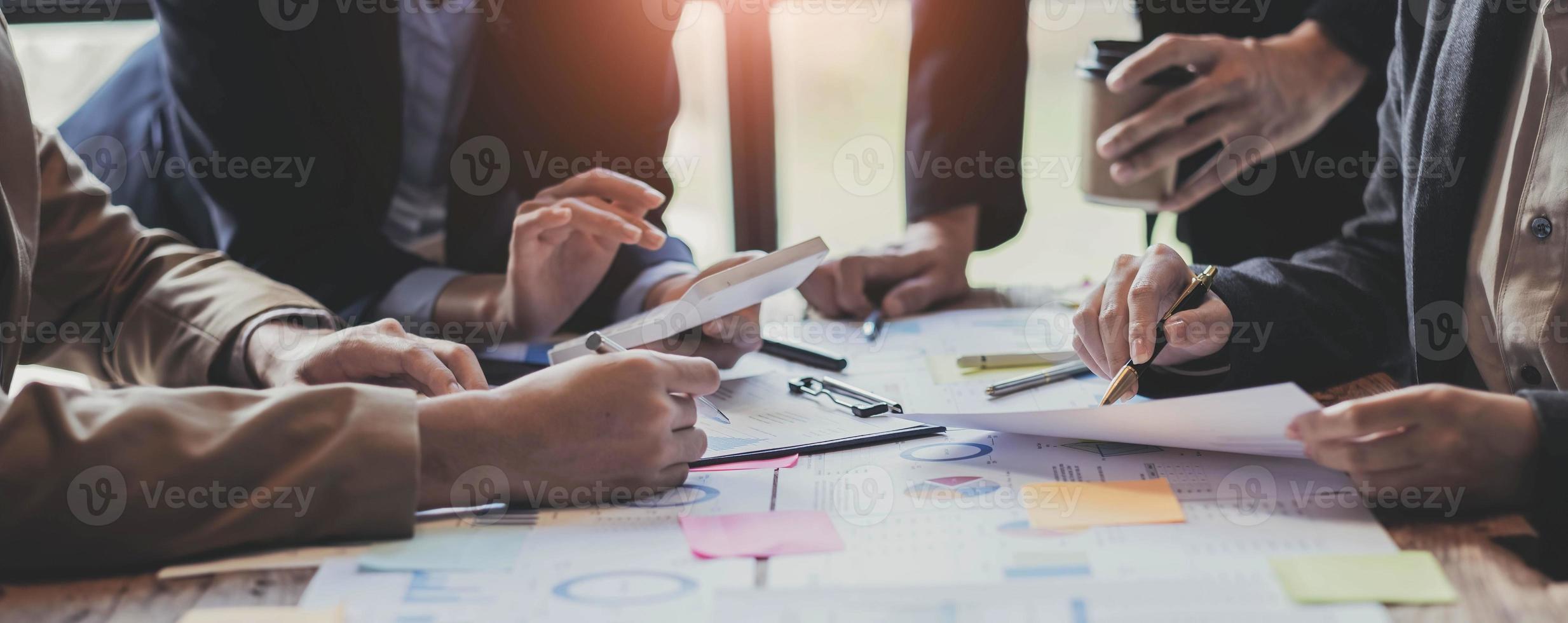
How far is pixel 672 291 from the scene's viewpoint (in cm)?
135

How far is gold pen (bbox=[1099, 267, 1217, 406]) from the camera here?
88 centimetres

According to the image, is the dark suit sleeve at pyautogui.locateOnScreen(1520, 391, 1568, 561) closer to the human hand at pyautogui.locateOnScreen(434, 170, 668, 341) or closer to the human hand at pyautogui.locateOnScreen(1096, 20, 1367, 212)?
the human hand at pyautogui.locateOnScreen(1096, 20, 1367, 212)

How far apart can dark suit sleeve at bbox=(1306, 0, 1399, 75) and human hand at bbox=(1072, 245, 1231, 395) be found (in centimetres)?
59

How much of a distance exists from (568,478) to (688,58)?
4.99 feet

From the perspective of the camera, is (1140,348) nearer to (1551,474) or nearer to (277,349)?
(1551,474)

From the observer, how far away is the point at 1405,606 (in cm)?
57

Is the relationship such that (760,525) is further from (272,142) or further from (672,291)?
(272,142)

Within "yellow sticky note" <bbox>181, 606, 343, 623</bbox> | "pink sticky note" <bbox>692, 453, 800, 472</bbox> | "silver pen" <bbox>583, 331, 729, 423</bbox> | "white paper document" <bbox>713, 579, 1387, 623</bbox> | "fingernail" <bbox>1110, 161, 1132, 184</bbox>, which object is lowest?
"pink sticky note" <bbox>692, 453, 800, 472</bbox>

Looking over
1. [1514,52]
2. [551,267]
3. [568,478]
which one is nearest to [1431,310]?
[1514,52]

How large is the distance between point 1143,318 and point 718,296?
0.40 metres

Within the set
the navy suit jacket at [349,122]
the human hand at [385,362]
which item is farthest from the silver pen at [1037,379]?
the navy suit jacket at [349,122]

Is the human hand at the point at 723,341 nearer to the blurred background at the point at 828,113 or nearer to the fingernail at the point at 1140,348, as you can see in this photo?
the fingernail at the point at 1140,348

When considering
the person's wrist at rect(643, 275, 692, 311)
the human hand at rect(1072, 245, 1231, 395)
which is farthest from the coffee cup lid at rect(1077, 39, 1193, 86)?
the person's wrist at rect(643, 275, 692, 311)

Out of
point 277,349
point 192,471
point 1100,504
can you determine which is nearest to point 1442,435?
point 1100,504
